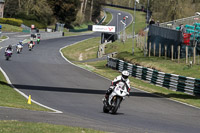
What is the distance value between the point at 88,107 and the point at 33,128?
7838 mm

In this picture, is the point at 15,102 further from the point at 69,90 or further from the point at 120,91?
the point at 69,90

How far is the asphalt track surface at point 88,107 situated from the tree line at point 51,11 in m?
58.3

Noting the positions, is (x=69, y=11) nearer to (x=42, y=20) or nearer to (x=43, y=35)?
(x=42, y=20)

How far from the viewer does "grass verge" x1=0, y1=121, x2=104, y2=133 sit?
923 cm

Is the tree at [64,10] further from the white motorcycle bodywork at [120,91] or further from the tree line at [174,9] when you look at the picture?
the white motorcycle bodywork at [120,91]

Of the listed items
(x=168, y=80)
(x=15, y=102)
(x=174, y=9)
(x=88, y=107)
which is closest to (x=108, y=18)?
(x=174, y=9)

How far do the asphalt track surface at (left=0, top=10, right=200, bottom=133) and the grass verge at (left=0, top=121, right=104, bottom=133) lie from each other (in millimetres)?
844

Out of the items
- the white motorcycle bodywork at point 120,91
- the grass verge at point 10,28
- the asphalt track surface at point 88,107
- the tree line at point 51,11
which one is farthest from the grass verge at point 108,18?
the white motorcycle bodywork at point 120,91

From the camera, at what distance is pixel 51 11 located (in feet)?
319

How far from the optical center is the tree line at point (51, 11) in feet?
303

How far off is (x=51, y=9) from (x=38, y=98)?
81.4 metres

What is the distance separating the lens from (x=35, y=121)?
11008 millimetres

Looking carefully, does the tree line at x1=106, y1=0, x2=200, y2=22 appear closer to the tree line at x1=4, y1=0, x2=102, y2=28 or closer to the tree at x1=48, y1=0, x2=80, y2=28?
the tree line at x1=4, y1=0, x2=102, y2=28

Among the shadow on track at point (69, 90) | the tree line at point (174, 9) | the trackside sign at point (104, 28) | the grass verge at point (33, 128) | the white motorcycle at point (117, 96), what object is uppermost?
the tree line at point (174, 9)
